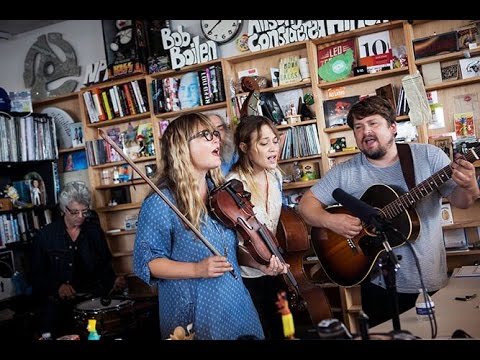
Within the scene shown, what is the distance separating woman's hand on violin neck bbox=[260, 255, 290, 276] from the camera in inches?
58.3

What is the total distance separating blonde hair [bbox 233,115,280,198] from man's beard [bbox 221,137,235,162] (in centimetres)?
2

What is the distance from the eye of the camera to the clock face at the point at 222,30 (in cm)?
222

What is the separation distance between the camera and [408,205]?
147 centimetres

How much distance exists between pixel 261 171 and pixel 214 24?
2.92 ft

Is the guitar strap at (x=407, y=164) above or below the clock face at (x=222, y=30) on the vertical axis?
below

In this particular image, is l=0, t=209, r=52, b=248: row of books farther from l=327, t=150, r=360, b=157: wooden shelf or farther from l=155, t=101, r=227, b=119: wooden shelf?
l=327, t=150, r=360, b=157: wooden shelf

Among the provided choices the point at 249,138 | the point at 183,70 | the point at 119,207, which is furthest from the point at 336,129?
the point at 119,207

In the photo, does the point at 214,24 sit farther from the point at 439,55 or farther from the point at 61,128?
the point at 439,55

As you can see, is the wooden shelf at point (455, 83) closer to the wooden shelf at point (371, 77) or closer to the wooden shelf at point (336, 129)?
the wooden shelf at point (371, 77)

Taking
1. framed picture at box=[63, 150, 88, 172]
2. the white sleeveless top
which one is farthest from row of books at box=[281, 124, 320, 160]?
framed picture at box=[63, 150, 88, 172]

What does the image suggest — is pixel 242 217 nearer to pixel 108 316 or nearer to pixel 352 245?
pixel 352 245

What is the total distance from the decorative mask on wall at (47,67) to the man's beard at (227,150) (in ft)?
2.75

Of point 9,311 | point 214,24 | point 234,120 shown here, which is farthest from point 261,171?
point 9,311

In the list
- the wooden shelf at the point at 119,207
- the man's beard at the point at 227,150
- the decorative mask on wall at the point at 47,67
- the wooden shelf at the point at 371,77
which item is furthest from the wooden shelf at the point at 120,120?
the wooden shelf at the point at 371,77
